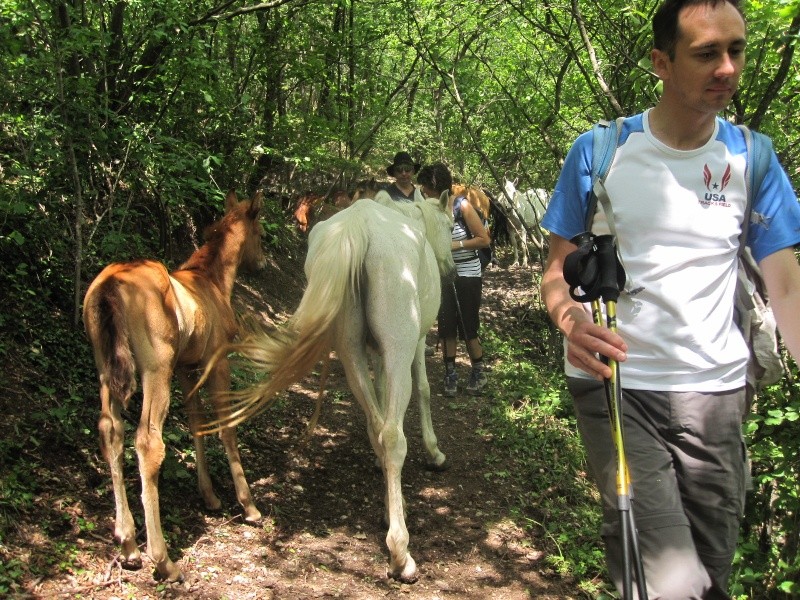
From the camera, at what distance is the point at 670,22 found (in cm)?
222

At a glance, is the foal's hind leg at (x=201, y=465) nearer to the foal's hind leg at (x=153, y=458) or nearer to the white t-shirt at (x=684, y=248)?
the foal's hind leg at (x=153, y=458)

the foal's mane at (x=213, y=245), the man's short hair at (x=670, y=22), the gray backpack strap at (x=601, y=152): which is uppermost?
the man's short hair at (x=670, y=22)

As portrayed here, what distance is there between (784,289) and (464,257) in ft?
18.7

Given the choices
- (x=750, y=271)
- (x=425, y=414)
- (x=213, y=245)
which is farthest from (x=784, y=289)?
(x=213, y=245)

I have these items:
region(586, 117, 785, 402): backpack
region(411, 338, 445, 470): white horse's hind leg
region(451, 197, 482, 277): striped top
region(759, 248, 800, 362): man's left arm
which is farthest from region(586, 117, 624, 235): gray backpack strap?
region(451, 197, 482, 277): striped top

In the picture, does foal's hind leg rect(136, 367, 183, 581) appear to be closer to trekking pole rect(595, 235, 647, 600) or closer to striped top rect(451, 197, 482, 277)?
trekking pole rect(595, 235, 647, 600)

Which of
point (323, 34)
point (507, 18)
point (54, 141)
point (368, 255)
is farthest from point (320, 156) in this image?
point (368, 255)

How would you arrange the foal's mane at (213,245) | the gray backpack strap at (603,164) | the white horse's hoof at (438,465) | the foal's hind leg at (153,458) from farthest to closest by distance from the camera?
the white horse's hoof at (438,465), the foal's mane at (213,245), the foal's hind leg at (153,458), the gray backpack strap at (603,164)

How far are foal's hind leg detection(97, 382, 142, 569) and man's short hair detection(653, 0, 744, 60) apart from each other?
3.26 metres

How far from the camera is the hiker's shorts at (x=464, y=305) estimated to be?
7926 millimetres

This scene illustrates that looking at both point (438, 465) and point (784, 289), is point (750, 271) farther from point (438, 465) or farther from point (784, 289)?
point (438, 465)

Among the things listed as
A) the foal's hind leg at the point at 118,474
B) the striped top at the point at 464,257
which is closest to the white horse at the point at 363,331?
the foal's hind leg at the point at 118,474

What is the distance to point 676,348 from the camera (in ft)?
7.14

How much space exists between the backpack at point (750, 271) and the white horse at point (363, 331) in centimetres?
214
